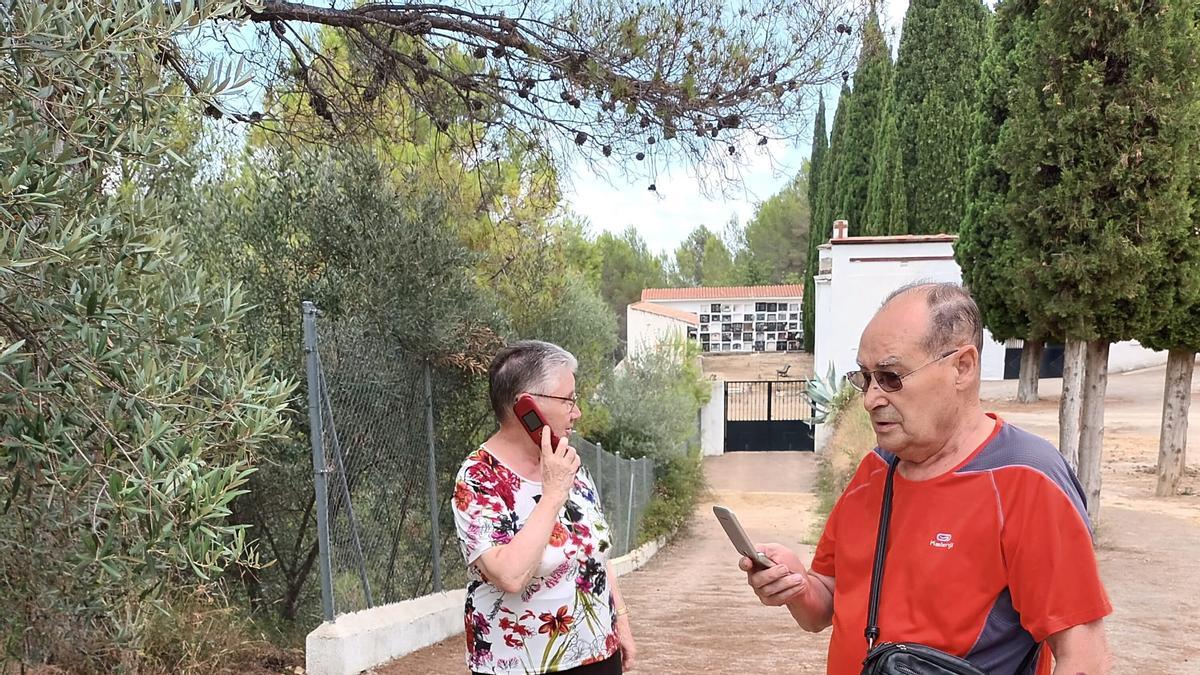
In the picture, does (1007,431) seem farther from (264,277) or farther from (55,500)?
(264,277)

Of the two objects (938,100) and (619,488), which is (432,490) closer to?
(619,488)

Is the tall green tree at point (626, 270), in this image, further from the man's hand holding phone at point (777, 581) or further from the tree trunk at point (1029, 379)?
the man's hand holding phone at point (777, 581)

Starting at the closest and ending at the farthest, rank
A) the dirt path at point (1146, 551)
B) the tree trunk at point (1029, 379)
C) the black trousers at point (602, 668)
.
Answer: the black trousers at point (602, 668) → the dirt path at point (1146, 551) → the tree trunk at point (1029, 379)

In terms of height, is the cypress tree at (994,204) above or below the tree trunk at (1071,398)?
above

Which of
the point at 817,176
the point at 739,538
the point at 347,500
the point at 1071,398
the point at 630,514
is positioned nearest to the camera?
the point at 739,538

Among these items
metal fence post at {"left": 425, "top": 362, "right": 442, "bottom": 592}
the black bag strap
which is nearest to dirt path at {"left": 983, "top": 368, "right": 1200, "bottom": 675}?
metal fence post at {"left": 425, "top": 362, "right": 442, "bottom": 592}

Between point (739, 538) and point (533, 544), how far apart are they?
0.60m

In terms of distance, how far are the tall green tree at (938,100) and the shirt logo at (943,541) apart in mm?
27131

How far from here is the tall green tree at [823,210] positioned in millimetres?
34934

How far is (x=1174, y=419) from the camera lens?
12.8m

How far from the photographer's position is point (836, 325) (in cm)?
2294

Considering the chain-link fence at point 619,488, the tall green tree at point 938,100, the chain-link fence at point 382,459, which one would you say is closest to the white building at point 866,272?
the tall green tree at point 938,100

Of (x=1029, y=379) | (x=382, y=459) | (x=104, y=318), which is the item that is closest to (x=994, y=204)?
(x=382, y=459)

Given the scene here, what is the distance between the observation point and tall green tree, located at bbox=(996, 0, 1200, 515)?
858 cm
